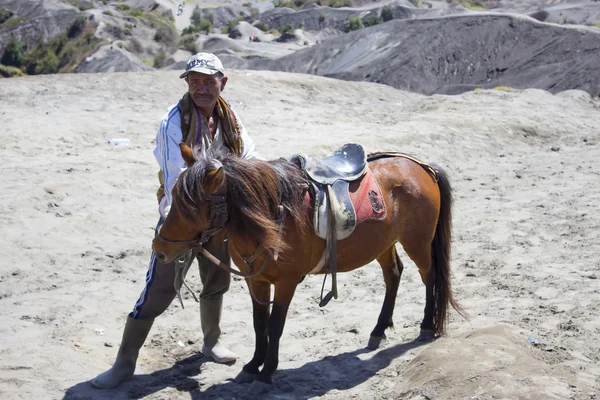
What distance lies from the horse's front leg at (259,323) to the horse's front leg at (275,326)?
0.09m

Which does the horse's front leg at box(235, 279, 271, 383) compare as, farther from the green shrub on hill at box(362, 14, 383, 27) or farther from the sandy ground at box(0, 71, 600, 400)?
the green shrub on hill at box(362, 14, 383, 27)

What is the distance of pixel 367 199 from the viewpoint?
4.73 m

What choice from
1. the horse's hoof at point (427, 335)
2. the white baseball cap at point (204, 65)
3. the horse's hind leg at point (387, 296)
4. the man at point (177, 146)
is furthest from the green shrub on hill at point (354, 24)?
the white baseball cap at point (204, 65)

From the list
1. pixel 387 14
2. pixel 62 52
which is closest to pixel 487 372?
pixel 62 52

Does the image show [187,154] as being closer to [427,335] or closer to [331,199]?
[331,199]

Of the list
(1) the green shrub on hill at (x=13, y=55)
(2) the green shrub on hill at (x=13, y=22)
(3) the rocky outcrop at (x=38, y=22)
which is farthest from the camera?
(2) the green shrub on hill at (x=13, y=22)

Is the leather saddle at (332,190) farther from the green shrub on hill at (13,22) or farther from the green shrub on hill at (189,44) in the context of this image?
the green shrub on hill at (13,22)

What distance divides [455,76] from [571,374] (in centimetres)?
2208

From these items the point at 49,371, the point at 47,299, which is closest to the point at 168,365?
the point at 49,371

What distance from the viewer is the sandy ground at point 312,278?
451 cm

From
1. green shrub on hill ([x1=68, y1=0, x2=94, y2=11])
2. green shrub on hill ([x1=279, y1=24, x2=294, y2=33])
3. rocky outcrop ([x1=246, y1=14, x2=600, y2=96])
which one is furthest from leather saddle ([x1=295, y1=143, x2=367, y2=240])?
green shrub on hill ([x1=68, y1=0, x2=94, y2=11])

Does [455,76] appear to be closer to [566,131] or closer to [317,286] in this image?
[566,131]

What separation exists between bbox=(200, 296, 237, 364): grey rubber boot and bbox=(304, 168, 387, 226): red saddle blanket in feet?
3.90

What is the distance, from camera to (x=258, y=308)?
14.8ft
